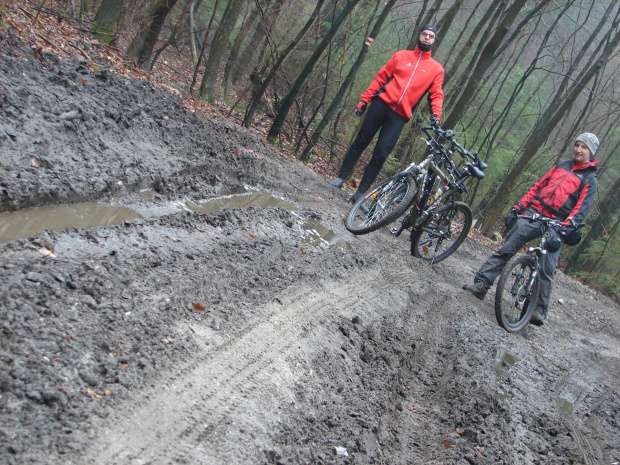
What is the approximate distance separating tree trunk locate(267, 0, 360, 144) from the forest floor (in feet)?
10.6

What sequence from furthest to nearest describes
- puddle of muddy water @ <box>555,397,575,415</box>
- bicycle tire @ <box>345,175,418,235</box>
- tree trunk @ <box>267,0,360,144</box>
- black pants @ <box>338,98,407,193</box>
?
tree trunk @ <box>267,0,360,144</box> → black pants @ <box>338,98,407,193</box> → bicycle tire @ <box>345,175,418,235</box> → puddle of muddy water @ <box>555,397,575,415</box>

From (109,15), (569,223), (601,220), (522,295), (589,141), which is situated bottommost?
(522,295)

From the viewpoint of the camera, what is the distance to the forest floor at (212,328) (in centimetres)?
235

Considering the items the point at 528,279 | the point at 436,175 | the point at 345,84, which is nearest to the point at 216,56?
the point at 345,84

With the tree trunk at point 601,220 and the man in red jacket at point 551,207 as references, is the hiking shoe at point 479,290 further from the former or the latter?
the tree trunk at point 601,220

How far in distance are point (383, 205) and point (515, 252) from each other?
1961 mm

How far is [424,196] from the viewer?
673cm

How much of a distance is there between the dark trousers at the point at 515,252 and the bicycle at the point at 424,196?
87 centimetres

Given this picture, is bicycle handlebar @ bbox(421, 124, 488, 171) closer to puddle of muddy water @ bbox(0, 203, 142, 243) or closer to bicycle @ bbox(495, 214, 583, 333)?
bicycle @ bbox(495, 214, 583, 333)

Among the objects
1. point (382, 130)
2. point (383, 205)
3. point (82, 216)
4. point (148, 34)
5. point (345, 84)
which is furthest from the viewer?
point (345, 84)

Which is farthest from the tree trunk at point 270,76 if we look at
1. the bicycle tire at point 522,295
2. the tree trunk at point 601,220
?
the tree trunk at point 601,220

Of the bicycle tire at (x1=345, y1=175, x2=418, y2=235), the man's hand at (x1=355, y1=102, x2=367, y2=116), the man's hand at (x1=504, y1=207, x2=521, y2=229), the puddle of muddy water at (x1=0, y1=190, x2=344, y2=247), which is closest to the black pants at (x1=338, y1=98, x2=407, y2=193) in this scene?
the man's hand at (x1=355, y1=102, x2=367, y2=116)

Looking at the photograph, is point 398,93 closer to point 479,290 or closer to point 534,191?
point 534,191

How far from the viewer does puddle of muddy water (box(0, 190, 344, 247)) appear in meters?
3.57
